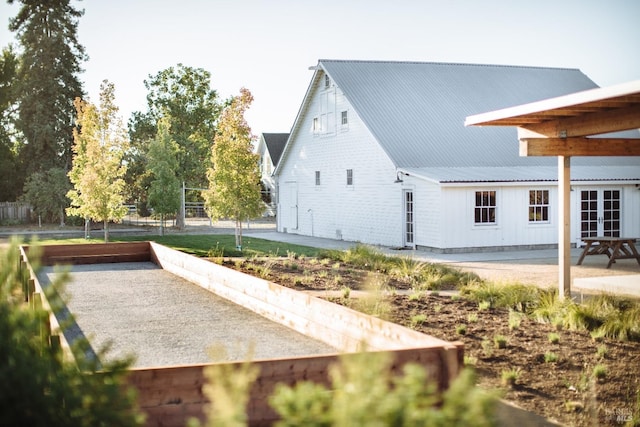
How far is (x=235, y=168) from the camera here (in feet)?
85.5

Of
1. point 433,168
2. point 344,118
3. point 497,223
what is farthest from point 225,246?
point 497,223

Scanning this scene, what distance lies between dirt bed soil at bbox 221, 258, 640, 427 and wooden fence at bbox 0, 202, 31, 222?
3415cm

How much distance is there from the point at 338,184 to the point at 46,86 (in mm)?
21178

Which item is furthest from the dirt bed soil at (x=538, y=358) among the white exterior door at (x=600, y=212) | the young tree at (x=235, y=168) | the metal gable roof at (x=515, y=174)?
the white exterior door at (x=600, y=212)

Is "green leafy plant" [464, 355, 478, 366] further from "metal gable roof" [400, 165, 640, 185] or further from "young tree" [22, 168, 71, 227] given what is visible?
"young tree" [22, 168, 71, 227]

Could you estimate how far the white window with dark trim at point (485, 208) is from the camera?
79.6 ft

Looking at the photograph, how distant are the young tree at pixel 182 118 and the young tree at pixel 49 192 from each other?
456 cm

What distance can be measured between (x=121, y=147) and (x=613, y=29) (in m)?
24.5

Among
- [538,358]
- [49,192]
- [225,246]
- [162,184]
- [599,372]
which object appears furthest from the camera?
[49,192]

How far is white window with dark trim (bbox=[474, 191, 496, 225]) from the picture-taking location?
24250 mm

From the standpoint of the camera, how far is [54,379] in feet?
10.3

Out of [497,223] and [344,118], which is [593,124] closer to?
[497,223]

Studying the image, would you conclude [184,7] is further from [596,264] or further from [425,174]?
[596,264]

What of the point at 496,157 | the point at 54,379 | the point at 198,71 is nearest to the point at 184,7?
the point at 496,157
